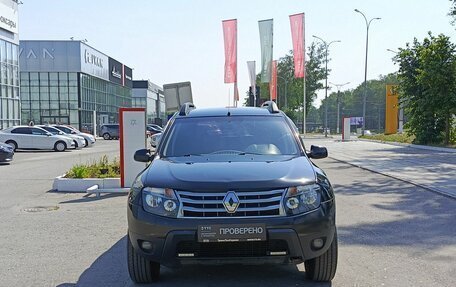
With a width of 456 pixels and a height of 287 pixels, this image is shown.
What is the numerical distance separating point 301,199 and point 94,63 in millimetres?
64308

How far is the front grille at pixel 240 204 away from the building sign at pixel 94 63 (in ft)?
191

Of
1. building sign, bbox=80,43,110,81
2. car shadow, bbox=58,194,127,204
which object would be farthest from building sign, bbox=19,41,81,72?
car shadow, bbox=58,194,127,204

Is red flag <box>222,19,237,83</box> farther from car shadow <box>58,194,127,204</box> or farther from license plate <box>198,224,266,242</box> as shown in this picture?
license plate <box>198,224,266,242</box>

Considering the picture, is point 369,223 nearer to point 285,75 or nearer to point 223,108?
point 223,108

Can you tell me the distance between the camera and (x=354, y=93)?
447 feet

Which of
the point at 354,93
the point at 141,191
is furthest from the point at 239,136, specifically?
the point at 354,93

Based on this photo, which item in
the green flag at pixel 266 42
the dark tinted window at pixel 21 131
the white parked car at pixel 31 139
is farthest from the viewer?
the green flag at pixel 266 42

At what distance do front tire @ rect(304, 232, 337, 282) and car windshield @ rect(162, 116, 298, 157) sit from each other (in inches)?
48.2

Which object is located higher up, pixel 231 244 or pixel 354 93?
pixel 354 93

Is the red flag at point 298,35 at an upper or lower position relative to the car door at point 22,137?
upper

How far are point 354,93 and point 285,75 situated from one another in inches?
1770


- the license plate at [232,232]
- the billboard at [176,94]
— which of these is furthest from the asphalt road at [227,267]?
the billboard at [176,94]

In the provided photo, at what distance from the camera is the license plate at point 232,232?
13.5ft

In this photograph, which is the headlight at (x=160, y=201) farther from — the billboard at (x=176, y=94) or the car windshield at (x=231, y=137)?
the billboard at (x=176, y=94)
